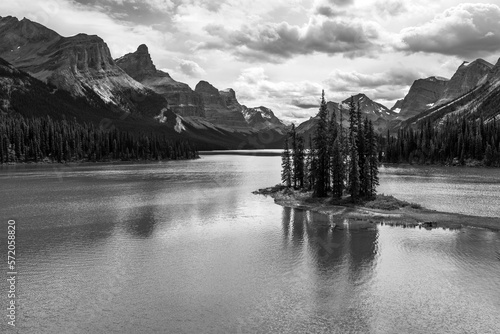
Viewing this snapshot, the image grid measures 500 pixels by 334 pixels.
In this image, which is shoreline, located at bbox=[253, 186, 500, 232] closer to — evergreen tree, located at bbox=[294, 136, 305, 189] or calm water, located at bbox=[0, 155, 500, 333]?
calm water, located at bbox=[0, 155, 500, 333]

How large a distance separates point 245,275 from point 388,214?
34152 millimetres

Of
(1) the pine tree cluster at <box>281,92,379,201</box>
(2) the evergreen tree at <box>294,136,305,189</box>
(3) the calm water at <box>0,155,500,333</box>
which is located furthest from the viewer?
(2) the evergreen tree at <box>294,136,305,189</box>

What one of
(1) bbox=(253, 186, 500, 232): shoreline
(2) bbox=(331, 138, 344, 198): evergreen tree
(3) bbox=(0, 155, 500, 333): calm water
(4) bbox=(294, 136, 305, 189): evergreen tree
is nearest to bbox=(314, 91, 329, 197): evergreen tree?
(2) bbox=(331, 138, 344, 198): evergreen tree

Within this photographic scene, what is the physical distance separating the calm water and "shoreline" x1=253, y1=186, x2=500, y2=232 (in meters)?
3.22

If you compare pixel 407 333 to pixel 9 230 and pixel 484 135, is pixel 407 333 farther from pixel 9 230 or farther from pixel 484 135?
pixel 484 135

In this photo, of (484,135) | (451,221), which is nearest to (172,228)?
(451,221)

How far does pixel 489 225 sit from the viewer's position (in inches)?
2082

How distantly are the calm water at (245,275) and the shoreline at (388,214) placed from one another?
3221 millimetres

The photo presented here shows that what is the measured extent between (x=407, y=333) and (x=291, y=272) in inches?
517

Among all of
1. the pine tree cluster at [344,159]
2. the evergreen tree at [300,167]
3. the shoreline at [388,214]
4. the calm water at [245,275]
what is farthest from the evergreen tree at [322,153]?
the calm water at [245,275]

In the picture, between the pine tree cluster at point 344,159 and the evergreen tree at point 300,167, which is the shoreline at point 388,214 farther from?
the evergreen tree at point 300,167

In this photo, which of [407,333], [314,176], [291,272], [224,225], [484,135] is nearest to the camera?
[407,333]

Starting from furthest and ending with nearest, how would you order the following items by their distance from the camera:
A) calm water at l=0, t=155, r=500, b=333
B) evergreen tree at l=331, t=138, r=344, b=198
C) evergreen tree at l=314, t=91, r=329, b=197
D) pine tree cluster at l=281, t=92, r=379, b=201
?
evergreen tree at l=314, t=91, r=329, b=197 → evergreen tree at l=331, t=138, r=344, b=198 → pine tree cluster at l=281, t=92, r=379, b=201 → calm water at l=0, t=155, r=500, b=333

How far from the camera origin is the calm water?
85.8 feet
